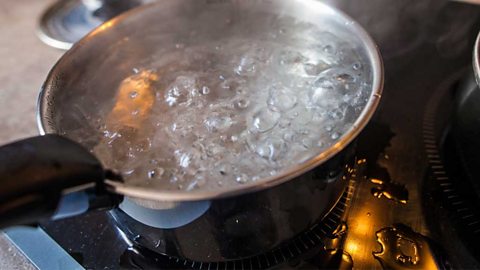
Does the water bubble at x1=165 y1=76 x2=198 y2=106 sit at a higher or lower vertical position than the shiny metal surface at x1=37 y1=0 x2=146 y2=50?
higher

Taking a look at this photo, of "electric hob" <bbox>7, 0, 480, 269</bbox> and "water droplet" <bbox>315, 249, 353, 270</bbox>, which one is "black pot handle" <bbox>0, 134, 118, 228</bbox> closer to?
"electric hob" <bbox>7, 0, 480, 269</bbox>

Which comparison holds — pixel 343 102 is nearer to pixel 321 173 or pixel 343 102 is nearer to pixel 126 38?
pixel 321 173

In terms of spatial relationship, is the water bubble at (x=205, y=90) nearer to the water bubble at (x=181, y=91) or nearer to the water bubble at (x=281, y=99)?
the water bubble at (x=181, y=91)

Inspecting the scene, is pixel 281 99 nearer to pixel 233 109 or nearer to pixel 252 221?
pixel 233 109

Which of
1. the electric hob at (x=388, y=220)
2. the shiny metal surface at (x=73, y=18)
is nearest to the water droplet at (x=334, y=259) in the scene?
the electric hob at (x=388, y=220)

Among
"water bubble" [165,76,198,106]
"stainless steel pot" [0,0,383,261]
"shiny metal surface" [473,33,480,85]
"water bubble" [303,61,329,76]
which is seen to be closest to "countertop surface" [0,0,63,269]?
"stainless steel pot" [0,0,383,261]

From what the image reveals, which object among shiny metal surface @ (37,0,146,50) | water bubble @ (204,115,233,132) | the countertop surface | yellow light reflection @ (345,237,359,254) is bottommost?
yellow light reflection @ (345,237,359,254)

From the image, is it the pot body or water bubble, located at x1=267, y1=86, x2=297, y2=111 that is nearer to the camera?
the pot body
